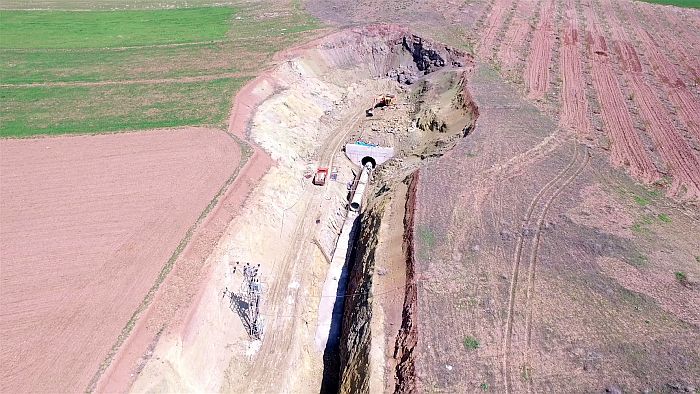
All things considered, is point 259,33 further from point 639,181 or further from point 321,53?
point 639,181

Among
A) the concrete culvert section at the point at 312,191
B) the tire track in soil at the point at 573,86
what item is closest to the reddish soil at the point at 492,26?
the concrete culvert section at the point at 312,191

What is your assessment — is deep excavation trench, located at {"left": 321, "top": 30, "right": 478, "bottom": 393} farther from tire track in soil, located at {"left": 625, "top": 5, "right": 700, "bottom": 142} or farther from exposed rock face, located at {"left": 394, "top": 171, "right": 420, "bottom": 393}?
tire track in soil, located at {"left": 625, "top": 5, "right": 700, "bottom": 142}

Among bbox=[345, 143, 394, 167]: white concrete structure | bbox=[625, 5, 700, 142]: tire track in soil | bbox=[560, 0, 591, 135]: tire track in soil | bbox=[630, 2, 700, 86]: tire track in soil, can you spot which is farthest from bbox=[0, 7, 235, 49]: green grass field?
bbox=[630, 2, 700, 86]: tire track in soil

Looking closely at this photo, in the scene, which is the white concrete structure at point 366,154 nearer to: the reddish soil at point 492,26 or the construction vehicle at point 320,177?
the construction vehicle at point 320,177

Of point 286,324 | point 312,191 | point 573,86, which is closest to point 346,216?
point 312,191

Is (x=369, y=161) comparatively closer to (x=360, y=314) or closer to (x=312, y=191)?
(x=312, y=191)

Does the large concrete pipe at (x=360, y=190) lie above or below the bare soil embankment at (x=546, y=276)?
below
